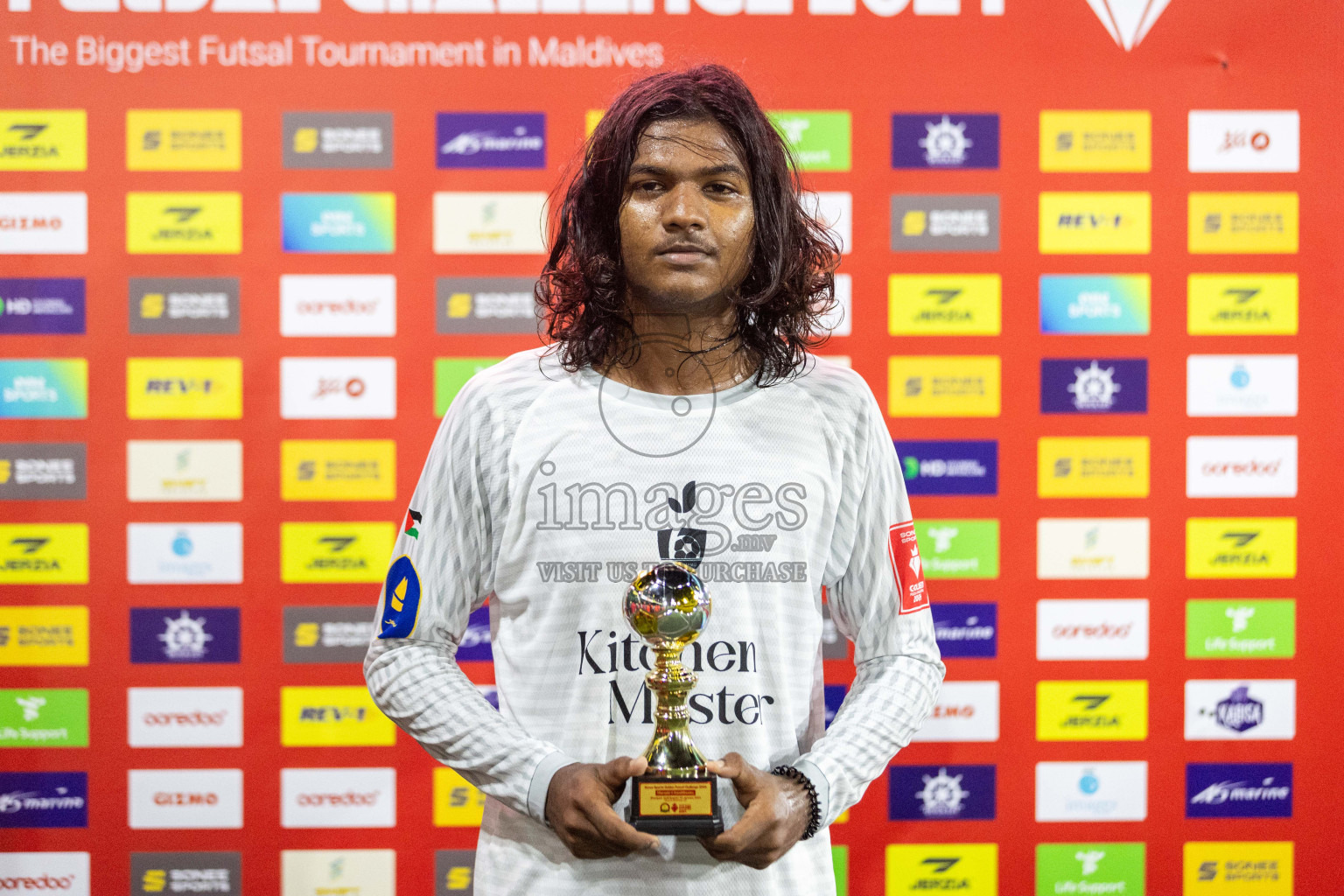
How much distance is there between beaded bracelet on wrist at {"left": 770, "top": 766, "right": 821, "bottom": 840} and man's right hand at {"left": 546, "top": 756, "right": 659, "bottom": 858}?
0.16 meters

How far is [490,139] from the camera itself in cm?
213

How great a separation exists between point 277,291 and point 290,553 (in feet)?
1.84

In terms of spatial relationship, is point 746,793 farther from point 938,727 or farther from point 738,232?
point 938,727

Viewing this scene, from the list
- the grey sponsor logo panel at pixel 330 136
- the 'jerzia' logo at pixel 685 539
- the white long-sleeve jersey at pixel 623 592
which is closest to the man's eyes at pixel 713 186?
the white long-sleeve jersey at pixel 623 592

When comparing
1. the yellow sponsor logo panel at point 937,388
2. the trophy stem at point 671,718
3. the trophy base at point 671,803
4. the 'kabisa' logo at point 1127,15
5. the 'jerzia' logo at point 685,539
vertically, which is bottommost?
the trophy base at point 671,803

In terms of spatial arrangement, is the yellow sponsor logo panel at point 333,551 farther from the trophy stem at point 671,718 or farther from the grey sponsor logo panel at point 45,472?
the trophy stem at point 671,718

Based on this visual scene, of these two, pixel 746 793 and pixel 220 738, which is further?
pixel 220 738

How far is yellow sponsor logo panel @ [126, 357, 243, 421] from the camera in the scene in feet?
7.01

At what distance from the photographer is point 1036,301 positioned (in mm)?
2188

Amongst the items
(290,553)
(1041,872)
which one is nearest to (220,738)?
(290,553)

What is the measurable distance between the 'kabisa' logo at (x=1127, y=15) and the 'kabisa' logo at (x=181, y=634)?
2.25 meters

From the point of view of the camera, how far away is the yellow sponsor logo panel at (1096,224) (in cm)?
218

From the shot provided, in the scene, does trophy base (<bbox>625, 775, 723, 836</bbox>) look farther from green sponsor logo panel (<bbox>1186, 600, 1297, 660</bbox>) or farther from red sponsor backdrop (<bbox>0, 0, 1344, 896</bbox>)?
green sponsor logo panel (<bbox>1186, 600, 1297, 660</bbox>)

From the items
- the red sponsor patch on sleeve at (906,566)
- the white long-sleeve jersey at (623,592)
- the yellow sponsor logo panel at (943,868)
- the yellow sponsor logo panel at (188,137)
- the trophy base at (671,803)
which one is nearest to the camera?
the trophy base at (671,803)
